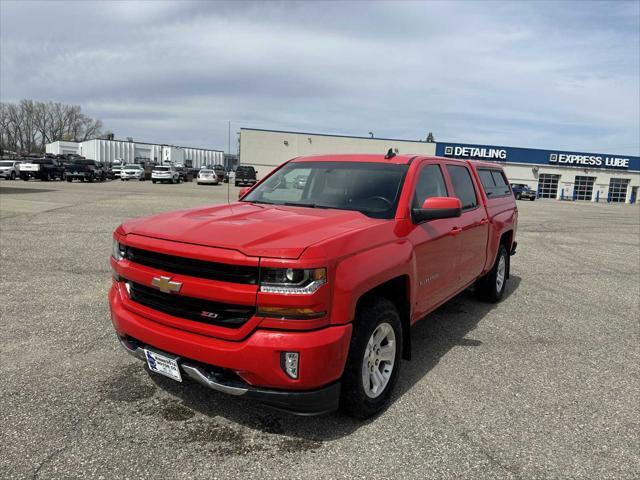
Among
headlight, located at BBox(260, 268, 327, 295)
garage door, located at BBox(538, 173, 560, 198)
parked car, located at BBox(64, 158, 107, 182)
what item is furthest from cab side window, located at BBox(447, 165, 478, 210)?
garage door, located at BBox(538, 173, 560, 198)

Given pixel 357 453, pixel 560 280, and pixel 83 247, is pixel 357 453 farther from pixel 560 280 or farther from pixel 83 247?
pixel 83 247

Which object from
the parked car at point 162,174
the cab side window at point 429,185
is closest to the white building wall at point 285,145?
the parked car at point 162,174

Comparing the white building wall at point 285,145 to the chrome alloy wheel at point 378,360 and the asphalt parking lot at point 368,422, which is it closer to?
the asphalt parking lot at point 368,422

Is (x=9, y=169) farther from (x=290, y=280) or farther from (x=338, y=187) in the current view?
(x=290, y=280)

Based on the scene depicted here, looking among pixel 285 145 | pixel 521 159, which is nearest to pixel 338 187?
pixel 285 145

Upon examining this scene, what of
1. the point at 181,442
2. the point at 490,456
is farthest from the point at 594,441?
the point at 181,442

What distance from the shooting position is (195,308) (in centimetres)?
291

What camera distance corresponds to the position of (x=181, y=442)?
2934 millimetres

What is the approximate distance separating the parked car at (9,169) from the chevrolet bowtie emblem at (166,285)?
43.0 m

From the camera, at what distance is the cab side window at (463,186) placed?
5023 mm

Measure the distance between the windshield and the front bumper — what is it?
1.29 metres

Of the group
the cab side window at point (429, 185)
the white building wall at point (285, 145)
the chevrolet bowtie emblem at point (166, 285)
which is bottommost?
the chevrolet bowtie emblem at point (166, 285)

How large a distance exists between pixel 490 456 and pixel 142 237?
2.60 metres

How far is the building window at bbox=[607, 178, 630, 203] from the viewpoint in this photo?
60.5 metres
